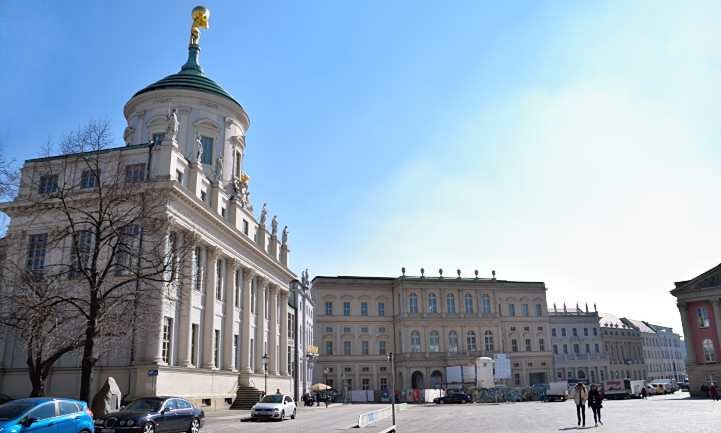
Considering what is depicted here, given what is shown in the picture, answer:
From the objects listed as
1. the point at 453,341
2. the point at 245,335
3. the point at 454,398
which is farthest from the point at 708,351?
the point at 245,335

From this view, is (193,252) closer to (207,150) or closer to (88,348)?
(207,150)

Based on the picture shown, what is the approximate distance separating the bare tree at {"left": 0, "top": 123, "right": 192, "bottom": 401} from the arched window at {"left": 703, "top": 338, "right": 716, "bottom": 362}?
57.0 metres

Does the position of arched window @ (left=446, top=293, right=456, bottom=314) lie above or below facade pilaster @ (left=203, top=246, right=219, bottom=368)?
above

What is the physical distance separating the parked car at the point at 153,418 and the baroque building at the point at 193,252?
596 centimetres

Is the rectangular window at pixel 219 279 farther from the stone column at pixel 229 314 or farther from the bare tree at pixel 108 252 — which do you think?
the bare tree at pixel 108 252

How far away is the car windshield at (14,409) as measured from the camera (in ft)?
45.7

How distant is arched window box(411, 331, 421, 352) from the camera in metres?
82.4

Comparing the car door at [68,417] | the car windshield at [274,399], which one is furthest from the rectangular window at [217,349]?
the car door at [68,417]

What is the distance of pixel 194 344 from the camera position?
116 ft

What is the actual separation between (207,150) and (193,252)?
12.7 metres

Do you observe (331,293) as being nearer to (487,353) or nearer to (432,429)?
(487,353)

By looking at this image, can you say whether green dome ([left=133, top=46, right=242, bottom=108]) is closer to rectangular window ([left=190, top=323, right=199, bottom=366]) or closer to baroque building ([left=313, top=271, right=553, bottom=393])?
rectangular window ([left=190, top=323, right=199, bottom=366])

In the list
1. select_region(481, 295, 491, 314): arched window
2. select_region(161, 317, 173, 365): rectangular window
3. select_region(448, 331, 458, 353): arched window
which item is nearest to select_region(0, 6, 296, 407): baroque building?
select_region(161, 317, 173, 365): rectangular window

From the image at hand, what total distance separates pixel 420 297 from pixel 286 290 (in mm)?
34271
